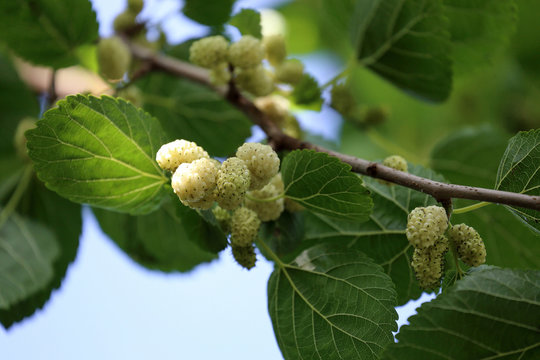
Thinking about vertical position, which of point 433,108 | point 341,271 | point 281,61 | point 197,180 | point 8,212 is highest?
point 433,108

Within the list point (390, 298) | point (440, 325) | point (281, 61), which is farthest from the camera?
point (281, 61)

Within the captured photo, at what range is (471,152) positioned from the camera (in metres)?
1.55

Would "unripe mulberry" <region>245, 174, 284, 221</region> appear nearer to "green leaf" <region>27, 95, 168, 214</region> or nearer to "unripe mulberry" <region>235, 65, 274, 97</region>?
"green leaf" <region>27, 95, 168, 214</region>

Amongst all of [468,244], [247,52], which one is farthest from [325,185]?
[247,52]

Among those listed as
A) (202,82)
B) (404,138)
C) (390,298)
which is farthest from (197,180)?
(404,138)

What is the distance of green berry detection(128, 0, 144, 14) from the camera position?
1467 mm

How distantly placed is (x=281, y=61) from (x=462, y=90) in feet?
4.42

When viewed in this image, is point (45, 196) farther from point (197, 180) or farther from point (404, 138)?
point (404, 138)

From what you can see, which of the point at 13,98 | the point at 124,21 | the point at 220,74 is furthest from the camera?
the point at 13,98

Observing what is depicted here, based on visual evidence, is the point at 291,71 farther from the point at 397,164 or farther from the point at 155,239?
the point at 155,239

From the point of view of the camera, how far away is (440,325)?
2.27 feet

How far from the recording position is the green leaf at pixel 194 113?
1521 millimetres

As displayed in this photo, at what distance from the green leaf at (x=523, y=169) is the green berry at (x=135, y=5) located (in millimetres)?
1051

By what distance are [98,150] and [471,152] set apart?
3.55 ft
